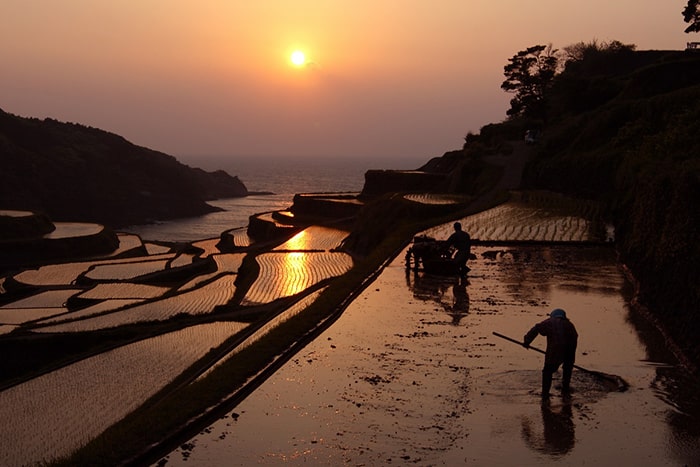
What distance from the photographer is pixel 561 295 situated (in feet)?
58.3

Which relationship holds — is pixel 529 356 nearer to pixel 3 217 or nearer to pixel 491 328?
pixel 491 328

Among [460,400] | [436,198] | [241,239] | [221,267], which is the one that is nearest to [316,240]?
[221,267]

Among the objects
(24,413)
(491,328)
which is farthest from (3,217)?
(491,328)

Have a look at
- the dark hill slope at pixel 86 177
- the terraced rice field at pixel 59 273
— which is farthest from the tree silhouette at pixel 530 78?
the dark hill slope at pixel 86 177

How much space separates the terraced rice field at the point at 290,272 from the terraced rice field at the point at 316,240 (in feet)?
9.15

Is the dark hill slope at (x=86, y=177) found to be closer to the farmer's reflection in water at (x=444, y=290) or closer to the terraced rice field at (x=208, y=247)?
the terraced rice field at (x=208, y=247)

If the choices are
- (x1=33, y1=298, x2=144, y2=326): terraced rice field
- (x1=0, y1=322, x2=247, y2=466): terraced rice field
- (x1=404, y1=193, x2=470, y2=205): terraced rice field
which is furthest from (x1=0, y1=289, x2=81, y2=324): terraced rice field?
(x1=404, y1=193, x2=470, y2=205): terraced rice field

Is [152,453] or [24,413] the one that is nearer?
[152,453]

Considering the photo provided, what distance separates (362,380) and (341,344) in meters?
2.28

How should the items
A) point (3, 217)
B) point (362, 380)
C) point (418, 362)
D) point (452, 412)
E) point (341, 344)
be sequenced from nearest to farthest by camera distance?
point (452, 412) < point (362, 380) < point (418, 362) < point (341, 344) < point (3, 217)

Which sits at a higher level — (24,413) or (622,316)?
(622,316)

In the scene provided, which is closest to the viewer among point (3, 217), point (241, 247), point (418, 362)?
point (418, 362)

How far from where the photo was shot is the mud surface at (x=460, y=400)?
30.5 ft

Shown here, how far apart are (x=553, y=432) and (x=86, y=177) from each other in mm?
131129
